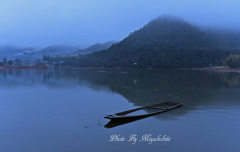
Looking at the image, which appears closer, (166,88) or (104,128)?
(104,128)

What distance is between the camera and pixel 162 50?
3654 inches

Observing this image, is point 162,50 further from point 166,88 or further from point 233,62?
point 166,88

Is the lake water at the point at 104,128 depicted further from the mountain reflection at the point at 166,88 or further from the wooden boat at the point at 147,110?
the mountain reflection at the point at 166,88

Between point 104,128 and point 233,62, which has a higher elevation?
point 233,62

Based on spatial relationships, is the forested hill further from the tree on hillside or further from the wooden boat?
the wooden boat

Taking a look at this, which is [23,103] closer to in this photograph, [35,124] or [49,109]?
[49,109]

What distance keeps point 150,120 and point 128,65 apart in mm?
82363

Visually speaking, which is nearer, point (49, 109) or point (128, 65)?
point (49, 109)

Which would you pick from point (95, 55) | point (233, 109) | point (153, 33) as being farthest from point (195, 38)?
point (233, 109)

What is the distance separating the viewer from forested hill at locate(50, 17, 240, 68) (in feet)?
274

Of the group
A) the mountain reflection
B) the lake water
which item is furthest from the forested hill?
the lake water

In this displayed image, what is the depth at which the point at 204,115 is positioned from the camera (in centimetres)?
1107

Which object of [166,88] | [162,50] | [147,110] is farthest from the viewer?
[162,50]

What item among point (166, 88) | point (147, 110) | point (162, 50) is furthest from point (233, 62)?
point (147, 110)
